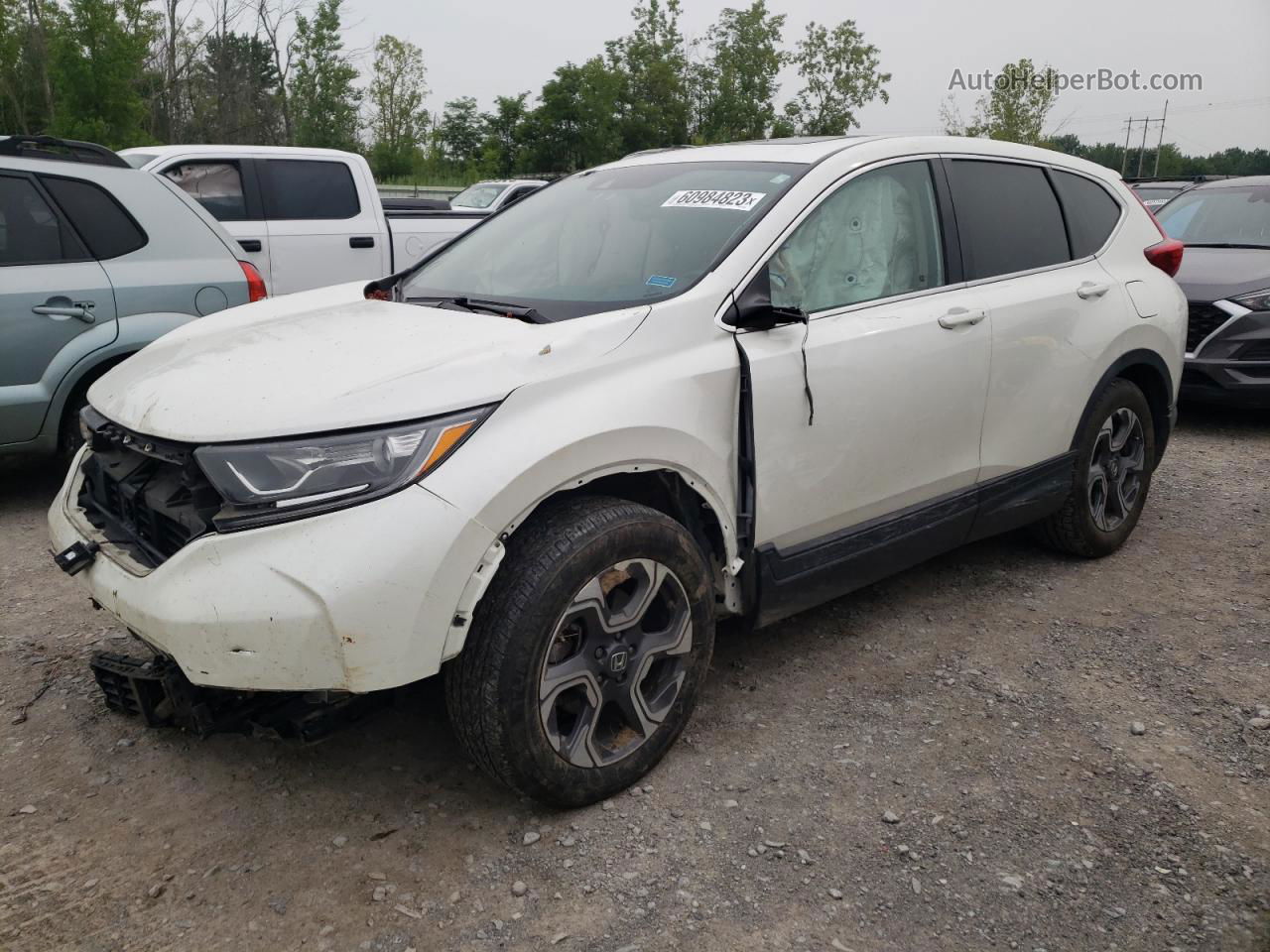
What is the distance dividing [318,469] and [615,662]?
0.93 metres

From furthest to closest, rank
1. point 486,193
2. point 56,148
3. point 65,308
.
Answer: point 486,193 → point 56,148 → point 65,308

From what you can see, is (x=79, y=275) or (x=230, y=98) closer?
(x=79, y=275)

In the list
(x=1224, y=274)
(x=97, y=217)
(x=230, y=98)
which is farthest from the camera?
(x=230, y=98)

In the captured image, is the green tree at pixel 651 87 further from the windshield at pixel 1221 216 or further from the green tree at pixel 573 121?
the windshield at pixel 1221 216

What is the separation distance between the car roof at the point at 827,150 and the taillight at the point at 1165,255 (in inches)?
29.4

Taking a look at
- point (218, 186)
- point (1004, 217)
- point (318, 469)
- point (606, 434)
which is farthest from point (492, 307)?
point (218, 186)

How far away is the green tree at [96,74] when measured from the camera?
55.5 ft

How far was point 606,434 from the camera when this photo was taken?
2.68m

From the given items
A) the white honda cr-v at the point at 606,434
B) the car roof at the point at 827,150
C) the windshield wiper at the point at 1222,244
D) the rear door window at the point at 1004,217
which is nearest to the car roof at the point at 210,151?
the white honda cr-v at the point at 606,434

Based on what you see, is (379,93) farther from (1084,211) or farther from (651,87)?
(1084,211)

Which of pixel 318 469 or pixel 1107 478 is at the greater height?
pixel 318 469

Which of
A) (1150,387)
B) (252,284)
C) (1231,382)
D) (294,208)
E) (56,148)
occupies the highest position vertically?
(56,148)

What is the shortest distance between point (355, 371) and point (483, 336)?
36 centimetres

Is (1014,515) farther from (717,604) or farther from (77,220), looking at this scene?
(77,220)
